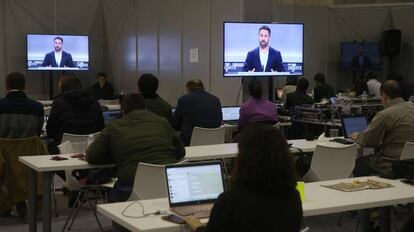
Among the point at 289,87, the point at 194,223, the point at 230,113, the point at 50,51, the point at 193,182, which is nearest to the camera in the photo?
the point at 194,223

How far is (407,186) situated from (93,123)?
3161 millimetres

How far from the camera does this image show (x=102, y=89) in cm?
1220

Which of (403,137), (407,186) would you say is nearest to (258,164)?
(407,186)

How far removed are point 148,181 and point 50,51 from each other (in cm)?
854

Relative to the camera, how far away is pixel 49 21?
486 inches

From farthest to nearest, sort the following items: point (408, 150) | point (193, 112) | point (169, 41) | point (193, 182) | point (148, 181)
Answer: point (169, 41), point (193, 112), point (408, 150), point (148, 181), point (193, 182)

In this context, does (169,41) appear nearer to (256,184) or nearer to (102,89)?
(102,89)

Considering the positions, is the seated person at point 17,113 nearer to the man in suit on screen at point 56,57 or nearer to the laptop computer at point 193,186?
the laptop computer at point 193,186

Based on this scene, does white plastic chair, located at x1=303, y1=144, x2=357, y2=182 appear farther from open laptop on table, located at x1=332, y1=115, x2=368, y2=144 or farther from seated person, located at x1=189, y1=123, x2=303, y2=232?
seated person, located at x1=189, y1=123, x2=303, y2=232

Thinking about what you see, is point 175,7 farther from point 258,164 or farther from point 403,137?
point 258,164

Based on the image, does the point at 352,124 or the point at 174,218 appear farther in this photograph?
the point at 352,124

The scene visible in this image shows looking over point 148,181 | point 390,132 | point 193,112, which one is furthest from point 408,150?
point 193,112

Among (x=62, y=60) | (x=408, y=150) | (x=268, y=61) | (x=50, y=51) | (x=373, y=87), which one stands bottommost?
(x=408, y=150)

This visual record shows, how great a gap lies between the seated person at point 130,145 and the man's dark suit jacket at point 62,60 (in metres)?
7.99
